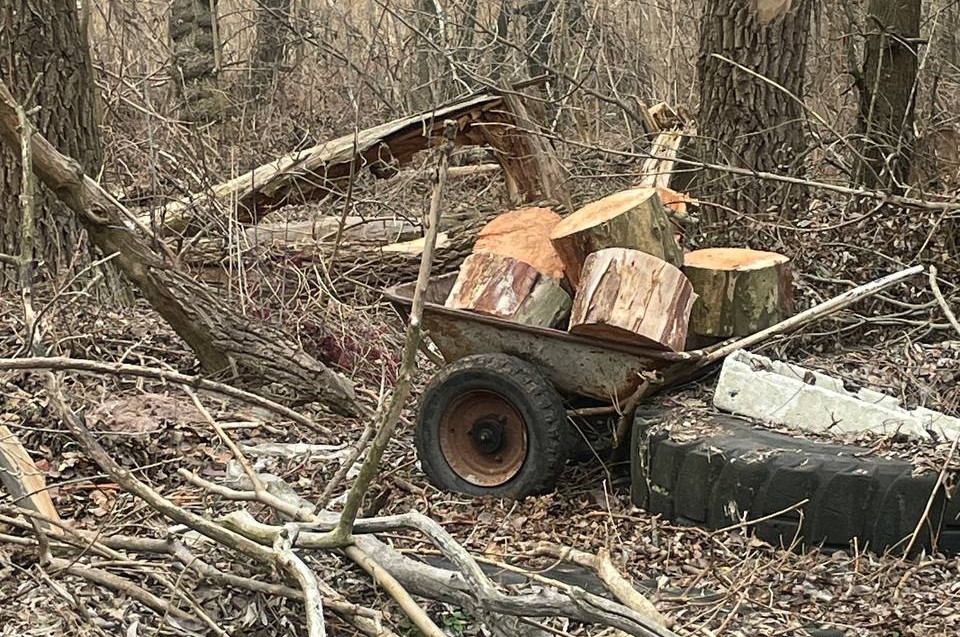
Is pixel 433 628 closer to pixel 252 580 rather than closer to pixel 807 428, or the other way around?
pixel 252 580

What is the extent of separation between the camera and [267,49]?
13.7m

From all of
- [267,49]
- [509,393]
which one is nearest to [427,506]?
[509,393]

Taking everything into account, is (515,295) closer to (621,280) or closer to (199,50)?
(621,280)

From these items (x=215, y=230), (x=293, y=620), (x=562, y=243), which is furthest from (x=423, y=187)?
(x=293, y=620)

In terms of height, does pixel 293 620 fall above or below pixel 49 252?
below

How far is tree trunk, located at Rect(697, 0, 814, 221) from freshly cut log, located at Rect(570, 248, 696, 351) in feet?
9.61

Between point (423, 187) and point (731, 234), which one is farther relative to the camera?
point (423, 187)

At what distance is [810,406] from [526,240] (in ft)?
5.01

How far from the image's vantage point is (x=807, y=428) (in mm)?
5055

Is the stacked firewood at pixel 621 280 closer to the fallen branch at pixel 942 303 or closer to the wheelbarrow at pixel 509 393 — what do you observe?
the wheelbarrow at pixel 509 393

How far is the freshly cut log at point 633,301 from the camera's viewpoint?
5.07m

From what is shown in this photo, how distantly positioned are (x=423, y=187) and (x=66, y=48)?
10.6 feet

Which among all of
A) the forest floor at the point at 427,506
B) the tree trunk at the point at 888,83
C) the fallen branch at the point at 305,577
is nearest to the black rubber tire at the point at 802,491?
the forest floor at the point at 427,506

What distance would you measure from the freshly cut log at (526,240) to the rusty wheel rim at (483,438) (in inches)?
26.2
